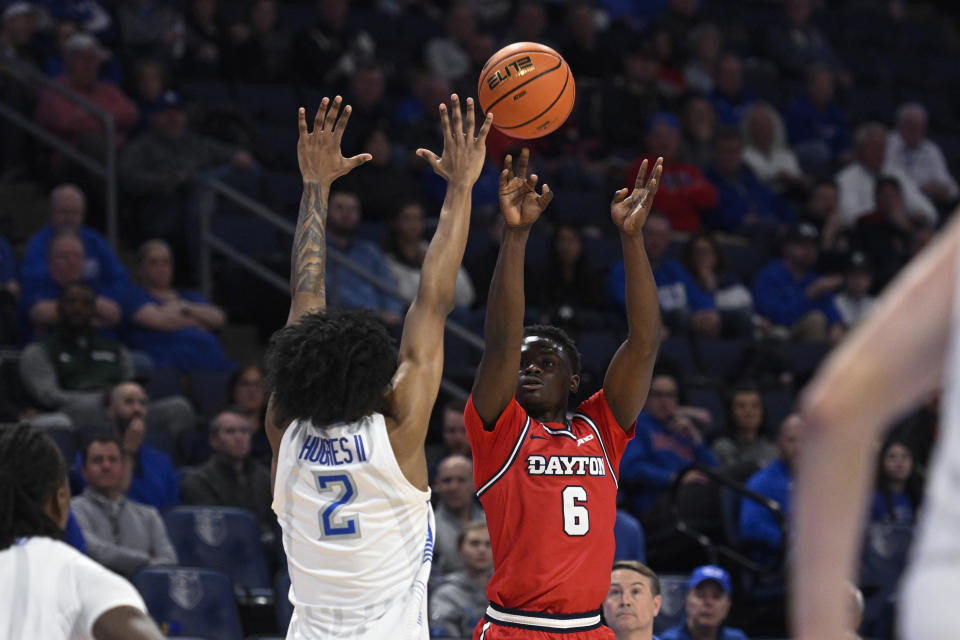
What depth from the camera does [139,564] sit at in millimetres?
7105

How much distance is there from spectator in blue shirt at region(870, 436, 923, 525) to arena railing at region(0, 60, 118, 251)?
18.3ft

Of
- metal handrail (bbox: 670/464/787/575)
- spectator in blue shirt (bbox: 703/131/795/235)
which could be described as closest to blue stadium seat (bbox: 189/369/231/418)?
metal handrail (bbox: 670/464/787/575)

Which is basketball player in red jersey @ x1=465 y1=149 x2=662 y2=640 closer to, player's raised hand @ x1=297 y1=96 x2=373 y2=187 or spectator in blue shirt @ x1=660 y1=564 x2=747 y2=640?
player's raised hand @ x1=297 y1=96 x2=373 y2=187

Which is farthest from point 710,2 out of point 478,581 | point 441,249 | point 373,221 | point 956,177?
point 441,249

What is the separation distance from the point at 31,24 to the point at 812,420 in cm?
1049

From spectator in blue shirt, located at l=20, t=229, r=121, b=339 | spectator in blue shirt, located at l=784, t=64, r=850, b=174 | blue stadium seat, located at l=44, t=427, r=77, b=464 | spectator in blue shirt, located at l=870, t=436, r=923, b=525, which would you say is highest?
spectator in blue shirt, located at l=784, t=64, r=850, b=174

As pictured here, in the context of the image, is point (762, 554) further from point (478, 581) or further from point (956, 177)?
point (956, 177)

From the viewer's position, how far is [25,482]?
291 cm

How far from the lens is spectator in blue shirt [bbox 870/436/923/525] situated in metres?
9.08

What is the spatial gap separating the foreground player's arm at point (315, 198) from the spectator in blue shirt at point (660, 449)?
4945 millimetres

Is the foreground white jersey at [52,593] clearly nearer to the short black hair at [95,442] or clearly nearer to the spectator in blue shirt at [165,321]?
the short black hair at [95,442]

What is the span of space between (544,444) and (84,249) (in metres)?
5.63

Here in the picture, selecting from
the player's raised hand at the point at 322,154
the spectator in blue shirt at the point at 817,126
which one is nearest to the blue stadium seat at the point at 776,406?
the spectator in blue shirt at the point at 817,126

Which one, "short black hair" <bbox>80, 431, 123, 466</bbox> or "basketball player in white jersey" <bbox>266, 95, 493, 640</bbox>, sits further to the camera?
"short black hair" <bbox>80, 431, 123, 466</bbox>
